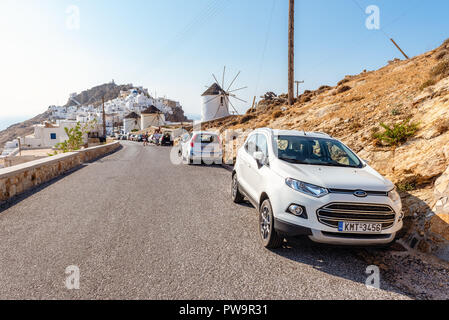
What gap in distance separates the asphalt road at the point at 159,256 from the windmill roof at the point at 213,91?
191 ft

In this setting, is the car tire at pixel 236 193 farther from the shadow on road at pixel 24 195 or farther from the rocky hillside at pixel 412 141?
the shadow on road at pixel 24 195

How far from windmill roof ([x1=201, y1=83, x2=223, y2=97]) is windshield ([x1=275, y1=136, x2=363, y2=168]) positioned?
5928 centimetres

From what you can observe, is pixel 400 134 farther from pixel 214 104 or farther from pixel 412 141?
pixel 214 104

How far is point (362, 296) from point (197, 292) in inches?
71.6

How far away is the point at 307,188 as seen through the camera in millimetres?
3986

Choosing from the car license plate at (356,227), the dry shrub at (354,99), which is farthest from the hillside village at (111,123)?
the car license plate at (356,227)

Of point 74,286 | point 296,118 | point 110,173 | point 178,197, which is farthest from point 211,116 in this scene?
point 74,286

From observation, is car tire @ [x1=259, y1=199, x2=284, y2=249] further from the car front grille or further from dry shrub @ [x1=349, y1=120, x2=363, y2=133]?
dry shrub @ [x1=349, y1=120, x2=363, y2=133]

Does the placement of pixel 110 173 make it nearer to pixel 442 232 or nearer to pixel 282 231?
pixel 282 231

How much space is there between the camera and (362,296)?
3188 millimetres

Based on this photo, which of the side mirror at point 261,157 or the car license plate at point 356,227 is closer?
the car license plate at point 356,227

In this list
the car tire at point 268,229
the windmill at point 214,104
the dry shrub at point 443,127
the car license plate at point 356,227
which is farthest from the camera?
the windmill at point 214,104

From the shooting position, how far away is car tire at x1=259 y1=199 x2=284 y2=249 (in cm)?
425

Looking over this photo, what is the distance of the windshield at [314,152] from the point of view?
5051mm
